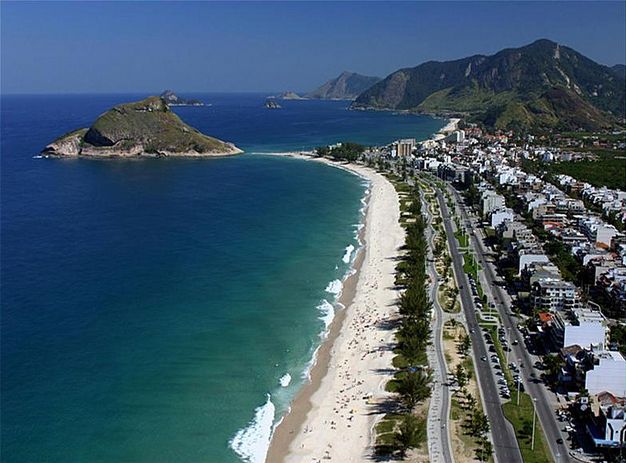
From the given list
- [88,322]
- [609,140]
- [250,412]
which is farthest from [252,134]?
[250,412]

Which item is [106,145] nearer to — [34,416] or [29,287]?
[29,287]

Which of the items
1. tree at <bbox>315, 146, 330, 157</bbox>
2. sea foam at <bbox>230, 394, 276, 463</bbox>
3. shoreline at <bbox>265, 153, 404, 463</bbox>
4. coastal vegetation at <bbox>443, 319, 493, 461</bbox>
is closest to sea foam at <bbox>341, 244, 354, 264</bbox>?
shoreline at <bbox>265, 153, 404, 463</bbox>

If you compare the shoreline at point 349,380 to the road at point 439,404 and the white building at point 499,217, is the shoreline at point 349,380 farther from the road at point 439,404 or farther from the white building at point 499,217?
A: the white building at point 499,217

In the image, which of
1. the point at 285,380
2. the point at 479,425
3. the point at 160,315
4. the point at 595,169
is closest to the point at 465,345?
the point at 479,425

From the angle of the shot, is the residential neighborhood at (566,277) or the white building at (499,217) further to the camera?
the white building at (499,217)

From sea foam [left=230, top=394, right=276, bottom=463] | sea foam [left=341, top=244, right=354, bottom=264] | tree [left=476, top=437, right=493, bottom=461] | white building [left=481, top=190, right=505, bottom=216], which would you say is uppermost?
white building [left=481, top=190, right=505, bottom=216]

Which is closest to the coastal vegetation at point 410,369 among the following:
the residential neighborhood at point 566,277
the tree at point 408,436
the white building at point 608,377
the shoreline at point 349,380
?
the tree at point 408,436

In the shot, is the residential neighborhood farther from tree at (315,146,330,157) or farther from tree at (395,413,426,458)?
tree at (315,146,330,157)
